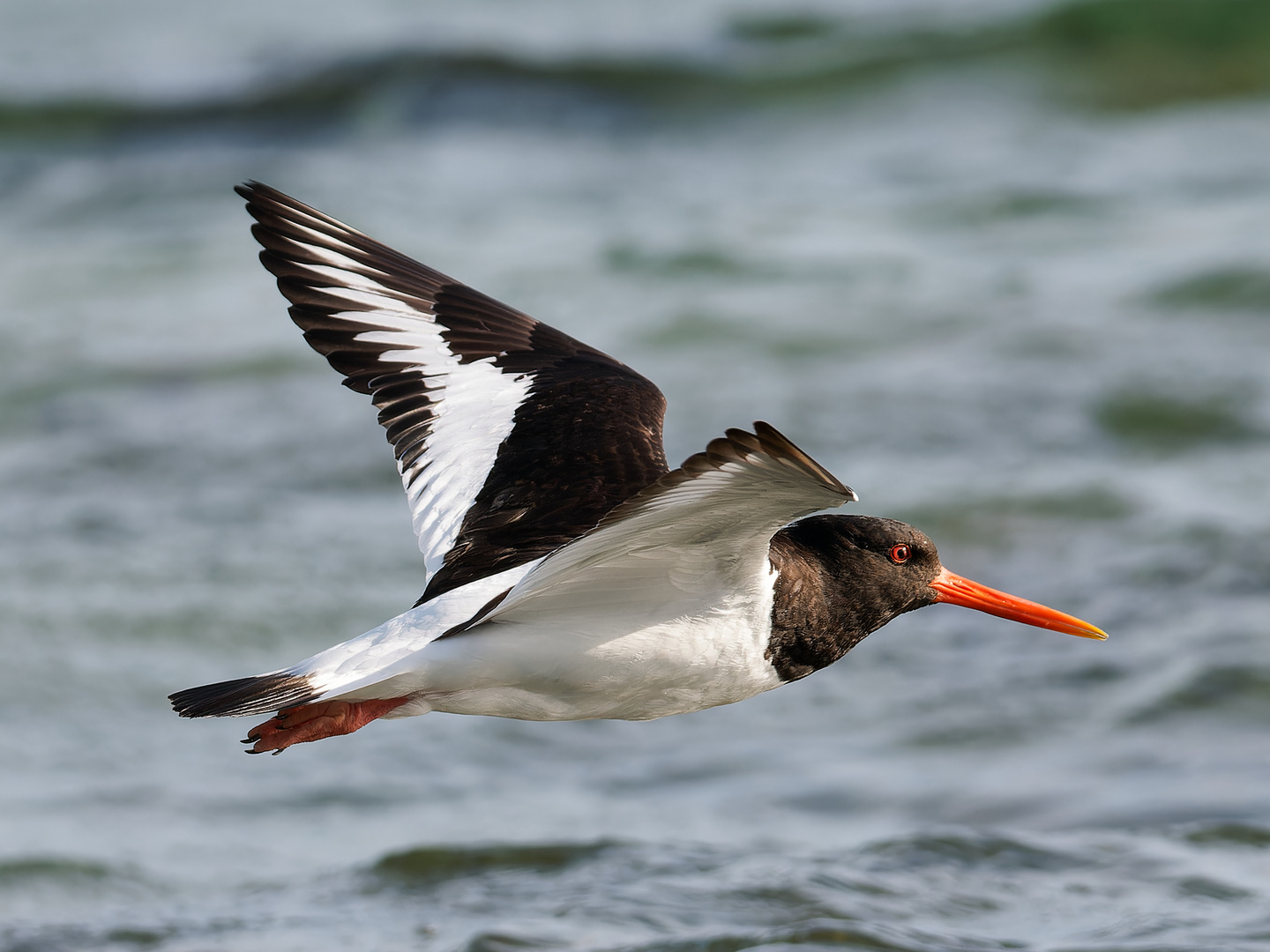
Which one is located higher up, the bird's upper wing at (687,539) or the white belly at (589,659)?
the bird's upper wing at (687,539)

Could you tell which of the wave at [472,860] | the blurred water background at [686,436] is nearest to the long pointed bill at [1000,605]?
the blurred water background at [686,436]

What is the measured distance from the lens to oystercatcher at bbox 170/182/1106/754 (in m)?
4.13

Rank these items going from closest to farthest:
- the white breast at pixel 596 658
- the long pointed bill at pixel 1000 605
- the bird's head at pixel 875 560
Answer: the white breast at pixel 596 658
the bird's head at pixel 875 560
the long pointed bill at pixel 1000 605

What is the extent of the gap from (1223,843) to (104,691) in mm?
6159

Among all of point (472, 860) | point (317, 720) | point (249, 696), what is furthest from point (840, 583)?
point (472, 860)

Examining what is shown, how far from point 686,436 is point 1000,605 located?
666 centimetres

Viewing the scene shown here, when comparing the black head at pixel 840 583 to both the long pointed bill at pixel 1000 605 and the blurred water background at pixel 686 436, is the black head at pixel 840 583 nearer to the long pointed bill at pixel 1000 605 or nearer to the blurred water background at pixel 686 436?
the long pointed bill at pixel 1000 605

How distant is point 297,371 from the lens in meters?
13.6

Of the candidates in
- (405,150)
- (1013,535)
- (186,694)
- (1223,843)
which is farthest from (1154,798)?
(405,150)

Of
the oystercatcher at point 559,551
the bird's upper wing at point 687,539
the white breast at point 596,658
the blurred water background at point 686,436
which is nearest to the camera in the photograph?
the bird's upper wing at point 687,539

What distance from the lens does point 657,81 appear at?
19.0 m

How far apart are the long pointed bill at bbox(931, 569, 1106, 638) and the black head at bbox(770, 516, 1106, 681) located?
0.01m

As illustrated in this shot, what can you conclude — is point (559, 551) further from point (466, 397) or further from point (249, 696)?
point (466, 397)

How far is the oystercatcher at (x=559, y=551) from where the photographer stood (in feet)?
13.6
